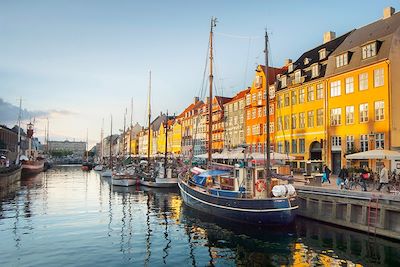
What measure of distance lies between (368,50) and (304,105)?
39.6 ft

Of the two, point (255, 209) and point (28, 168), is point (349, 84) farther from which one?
point (28, 168)

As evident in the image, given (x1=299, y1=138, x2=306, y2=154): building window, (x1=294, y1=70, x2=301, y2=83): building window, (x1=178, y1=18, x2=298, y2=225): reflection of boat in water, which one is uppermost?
(x1=294, y1=70, x2=301, y2=83): building window

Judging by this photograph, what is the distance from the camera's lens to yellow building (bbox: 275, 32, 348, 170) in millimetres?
46281

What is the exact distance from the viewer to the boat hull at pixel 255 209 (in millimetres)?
22859

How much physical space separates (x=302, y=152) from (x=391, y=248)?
30.6 meters

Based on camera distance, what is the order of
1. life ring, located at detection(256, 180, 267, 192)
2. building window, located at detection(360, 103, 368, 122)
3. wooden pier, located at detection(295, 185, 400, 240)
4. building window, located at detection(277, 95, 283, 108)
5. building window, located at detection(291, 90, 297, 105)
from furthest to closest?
building window, located at detection(277, 95, 283, 108) → building window, located at detection(291, 90, 297, 105) → building window, located at detection(360, 103, 368, 122) → life ring, located at detection(256, 180, 267, 192) → wooden pier, located at detection(295, 185, 400, 240)

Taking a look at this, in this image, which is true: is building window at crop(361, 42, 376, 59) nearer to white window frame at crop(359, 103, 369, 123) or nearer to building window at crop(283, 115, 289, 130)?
white window frame at crop(359, 103, 369, 123)

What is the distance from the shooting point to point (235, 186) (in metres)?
27.0


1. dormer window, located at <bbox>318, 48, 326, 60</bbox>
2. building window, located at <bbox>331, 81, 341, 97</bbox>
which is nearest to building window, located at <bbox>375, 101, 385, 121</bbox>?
building window, located at <bbox>331, 81, 341, 97</bbox>

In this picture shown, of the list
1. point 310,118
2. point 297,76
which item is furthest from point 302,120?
point 297,76

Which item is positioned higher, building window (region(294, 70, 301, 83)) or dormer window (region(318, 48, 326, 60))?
dormer window (region(318, 48, 326, 60))

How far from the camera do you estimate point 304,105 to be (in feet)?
161

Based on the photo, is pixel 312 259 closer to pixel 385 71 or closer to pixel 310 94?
pixel 385 71

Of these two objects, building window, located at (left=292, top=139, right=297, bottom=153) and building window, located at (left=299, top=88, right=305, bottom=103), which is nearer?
building window, located at (left=299, top=88, right=305, bottom=103)
